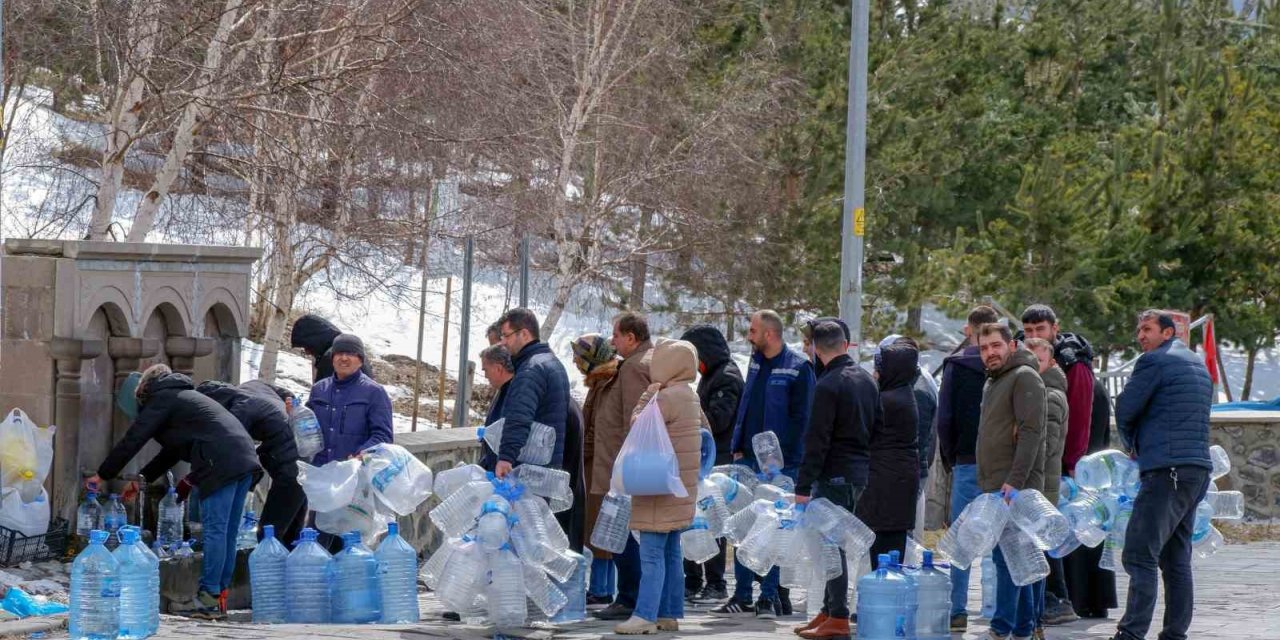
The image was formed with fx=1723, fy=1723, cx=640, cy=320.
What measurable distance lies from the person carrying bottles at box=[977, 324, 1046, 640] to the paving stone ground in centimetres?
34

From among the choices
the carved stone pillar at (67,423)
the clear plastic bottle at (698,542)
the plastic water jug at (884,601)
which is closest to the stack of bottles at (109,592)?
the carved stone pillar at (67,423)

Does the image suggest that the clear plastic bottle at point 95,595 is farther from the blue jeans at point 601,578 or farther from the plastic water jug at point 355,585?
the blue jeans at point 601,578

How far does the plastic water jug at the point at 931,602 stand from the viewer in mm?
8852

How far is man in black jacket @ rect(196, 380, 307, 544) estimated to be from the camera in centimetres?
993

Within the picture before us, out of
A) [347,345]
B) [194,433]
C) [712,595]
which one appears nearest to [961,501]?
[712,595]

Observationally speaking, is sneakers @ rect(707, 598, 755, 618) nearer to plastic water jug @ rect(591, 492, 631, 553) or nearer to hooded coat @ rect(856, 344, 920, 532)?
plastic water jug @ rect(591, 492, 631, 553)

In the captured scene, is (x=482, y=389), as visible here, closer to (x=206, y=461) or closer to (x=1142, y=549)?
(x=206, y=461)

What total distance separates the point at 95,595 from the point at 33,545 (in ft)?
5.45

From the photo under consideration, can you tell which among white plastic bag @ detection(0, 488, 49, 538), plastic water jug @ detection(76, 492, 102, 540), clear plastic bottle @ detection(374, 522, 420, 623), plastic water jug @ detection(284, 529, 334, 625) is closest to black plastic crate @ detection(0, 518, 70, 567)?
white plastic bag @ detection(0, 488, 49, 538)

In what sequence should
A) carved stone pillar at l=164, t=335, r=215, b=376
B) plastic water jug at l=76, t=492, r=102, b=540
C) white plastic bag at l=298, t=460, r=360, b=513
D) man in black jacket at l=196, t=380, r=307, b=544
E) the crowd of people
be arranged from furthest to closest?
carved stone pillar at l=164, t=335, r=215, b=376
man in black jacket at l=196, t=380, r=307, b=544
plastic water jug at l=76, t=492, r=102, b=540
white plastic bag at l=298, t=460, r=360, b=513
the crowd of people

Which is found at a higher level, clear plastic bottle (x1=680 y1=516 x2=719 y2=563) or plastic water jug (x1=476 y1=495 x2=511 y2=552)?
plastic water jug (x1=476 y1=495 x2=511 y2=552)

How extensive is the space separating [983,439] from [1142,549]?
0.95 metres

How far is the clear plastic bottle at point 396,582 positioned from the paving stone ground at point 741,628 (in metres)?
0.13

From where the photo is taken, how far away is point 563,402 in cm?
934
